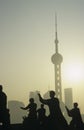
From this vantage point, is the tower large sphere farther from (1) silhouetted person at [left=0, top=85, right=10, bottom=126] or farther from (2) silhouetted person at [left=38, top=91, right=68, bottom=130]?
(2) silhouetted person at [left=38, top=91, right=68, bottom=130]

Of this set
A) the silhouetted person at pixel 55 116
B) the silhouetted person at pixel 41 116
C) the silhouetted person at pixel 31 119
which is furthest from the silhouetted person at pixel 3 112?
the silhouetted person at pixel 55 116

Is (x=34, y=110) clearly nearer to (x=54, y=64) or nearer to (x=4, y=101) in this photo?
(x=4, y=101)

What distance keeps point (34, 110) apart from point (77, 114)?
198 centimetres

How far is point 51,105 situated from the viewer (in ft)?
39.0

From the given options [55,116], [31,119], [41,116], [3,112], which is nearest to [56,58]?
[41,116]

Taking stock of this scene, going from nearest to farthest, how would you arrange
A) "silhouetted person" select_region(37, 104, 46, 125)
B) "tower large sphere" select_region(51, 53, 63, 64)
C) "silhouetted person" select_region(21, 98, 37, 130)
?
"silhouetted person" select_region(37, 104, 46, 125), "silhouetted person" select_region(21, 98, 37, 130), "tower large sphere" select_region(51, 53, 63, 64)

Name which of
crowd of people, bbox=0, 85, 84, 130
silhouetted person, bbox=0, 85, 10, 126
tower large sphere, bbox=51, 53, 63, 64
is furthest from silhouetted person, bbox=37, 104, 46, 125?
tower large sphere, bbox=51, 53, 63, 64

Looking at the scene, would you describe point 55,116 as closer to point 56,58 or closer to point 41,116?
point 41,116

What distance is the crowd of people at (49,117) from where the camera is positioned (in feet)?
38.4

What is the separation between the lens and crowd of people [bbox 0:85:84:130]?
11695 millimetres

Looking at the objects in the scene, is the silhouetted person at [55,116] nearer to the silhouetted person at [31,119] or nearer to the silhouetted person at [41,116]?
the silhouetted person at [41,116]

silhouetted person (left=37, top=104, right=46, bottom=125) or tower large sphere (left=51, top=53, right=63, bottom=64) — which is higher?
tower large sphere (left=51, top=53, right=63, bottom=64)

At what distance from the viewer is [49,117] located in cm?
1198

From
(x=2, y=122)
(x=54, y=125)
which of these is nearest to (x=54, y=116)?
(x=54, y=125)
